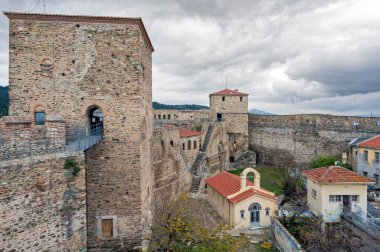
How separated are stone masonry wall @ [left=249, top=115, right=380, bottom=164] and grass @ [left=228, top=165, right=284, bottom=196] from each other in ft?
9.17

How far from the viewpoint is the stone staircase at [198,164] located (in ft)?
83.4

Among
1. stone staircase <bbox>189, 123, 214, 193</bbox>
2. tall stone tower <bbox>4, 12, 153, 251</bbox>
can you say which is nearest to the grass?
stone staircase <bbox>189, 123, 214, 193</bbox>

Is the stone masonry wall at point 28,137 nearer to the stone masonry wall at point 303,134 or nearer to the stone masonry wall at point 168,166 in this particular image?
the stone masonry wall at point 168,166

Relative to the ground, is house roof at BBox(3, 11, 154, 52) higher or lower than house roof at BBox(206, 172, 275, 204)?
higher

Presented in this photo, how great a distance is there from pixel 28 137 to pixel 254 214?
13.7 meters

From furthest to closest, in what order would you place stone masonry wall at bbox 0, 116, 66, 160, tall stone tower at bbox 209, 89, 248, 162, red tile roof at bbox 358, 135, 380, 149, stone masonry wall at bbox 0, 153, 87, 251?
1. tall stone tower at bbox 209, 89, 248, 162
2. red tile roof at bbox 358, 135, 380, 149
3. stone masonry wall at bbox 0, 116, 66, 160
4. stone masonry wall at bbox 0, 153, 87, 251

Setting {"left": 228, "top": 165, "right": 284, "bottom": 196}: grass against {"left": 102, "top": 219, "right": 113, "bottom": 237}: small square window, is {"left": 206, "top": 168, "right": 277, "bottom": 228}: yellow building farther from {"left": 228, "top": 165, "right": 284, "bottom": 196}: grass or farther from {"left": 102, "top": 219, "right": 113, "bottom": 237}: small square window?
{"left": 102, "top": 219, "right": 113, "bottom": 237}: small square window

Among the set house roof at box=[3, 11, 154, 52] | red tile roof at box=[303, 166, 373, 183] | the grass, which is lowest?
the grass

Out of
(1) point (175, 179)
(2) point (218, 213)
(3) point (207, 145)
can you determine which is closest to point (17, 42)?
(1) point (175, 179)

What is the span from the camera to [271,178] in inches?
1177

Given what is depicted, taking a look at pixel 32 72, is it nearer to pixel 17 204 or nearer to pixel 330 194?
pixel 17 204

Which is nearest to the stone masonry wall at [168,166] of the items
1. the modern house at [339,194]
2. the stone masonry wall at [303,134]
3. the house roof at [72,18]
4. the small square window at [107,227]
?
the small square window at [107,227]

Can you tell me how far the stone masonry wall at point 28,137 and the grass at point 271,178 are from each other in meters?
19.2

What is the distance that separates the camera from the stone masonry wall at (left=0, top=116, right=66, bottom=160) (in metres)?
8.85
